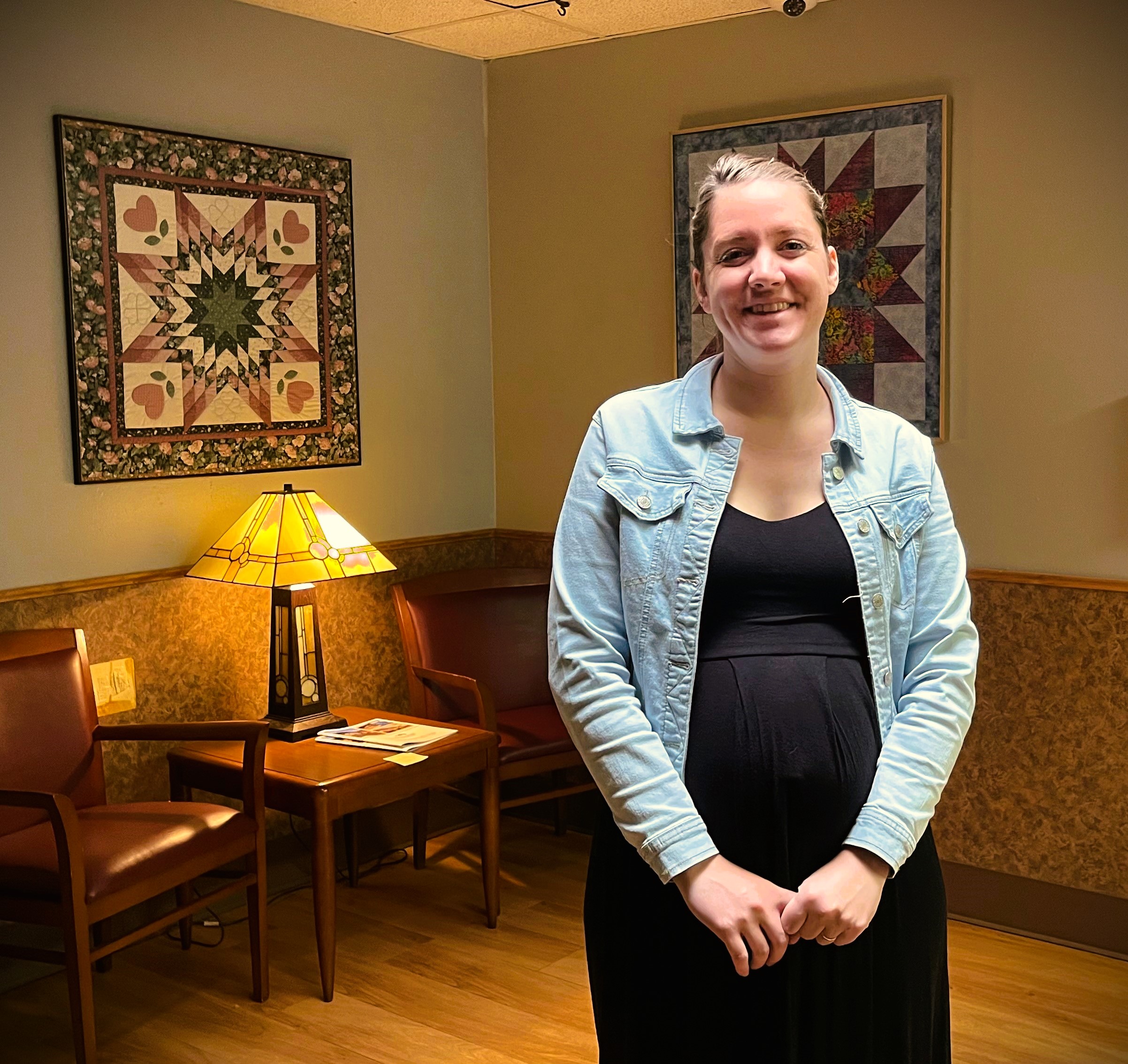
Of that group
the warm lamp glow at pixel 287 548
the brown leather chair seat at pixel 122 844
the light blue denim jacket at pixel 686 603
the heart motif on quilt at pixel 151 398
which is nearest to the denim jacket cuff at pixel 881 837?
the light blue denim jacket at pixel 686 603

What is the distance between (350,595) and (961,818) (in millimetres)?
1906

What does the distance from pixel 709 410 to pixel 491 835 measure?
226 cm

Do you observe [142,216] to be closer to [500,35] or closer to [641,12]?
[500,35]

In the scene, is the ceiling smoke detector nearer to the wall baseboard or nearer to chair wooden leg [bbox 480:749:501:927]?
chair wooden leg [bbox 480:749:501:927]

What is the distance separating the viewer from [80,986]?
264 cm

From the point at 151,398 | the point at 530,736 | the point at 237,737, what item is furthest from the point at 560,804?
the point at 151,398

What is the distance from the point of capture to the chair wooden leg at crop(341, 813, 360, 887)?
3.88 meters

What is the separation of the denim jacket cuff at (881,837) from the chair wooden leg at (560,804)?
9.29 ft

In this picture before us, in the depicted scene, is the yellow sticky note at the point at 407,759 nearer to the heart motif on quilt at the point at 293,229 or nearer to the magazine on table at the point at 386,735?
the magazine on table at the point at 386,735

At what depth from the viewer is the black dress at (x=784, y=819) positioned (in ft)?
4.80

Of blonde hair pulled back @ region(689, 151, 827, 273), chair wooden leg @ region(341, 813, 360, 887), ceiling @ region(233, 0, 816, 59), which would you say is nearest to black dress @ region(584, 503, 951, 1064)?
blonde hair pulled back @ region(689, 151, 827, 273)

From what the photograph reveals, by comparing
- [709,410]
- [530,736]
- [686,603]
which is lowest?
[530,736]

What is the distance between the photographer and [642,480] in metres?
1.53

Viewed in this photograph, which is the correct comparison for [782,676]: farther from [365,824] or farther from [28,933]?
[365,824]
